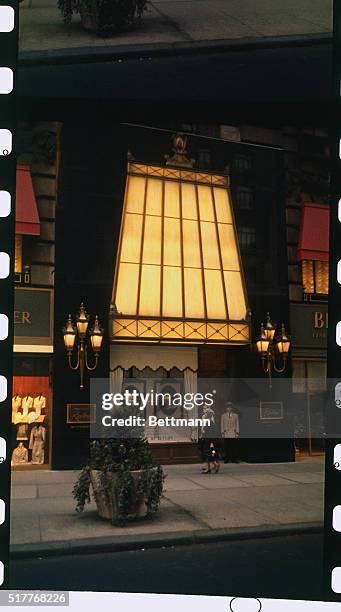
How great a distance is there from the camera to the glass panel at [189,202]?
213 inches

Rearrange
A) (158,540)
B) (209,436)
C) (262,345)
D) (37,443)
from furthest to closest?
(158,540)
(262,345)
(209,436)
(37,443)

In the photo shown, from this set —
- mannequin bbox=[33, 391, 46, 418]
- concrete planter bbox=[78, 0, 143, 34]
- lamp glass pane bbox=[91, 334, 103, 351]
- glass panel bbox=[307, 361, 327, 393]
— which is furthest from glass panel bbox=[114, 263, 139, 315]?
concrete planter bbox=[78, 0, 143, 34]

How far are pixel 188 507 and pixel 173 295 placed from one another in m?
1.96

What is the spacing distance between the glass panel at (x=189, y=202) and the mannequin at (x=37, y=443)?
2.01m

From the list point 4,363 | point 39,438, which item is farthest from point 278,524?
point 4,363

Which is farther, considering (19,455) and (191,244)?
(191,244)

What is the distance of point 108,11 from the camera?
484 cm

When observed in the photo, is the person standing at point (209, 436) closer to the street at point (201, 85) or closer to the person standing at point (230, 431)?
the person standing at point (230, 431)

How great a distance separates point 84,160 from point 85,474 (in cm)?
253

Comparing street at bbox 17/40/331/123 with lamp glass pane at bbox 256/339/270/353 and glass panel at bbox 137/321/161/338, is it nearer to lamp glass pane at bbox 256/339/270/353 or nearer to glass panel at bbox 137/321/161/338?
glass panel at bbox 137/321/161/338

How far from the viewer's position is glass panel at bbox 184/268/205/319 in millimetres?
5301

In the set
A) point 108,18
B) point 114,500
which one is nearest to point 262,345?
point 114,500
